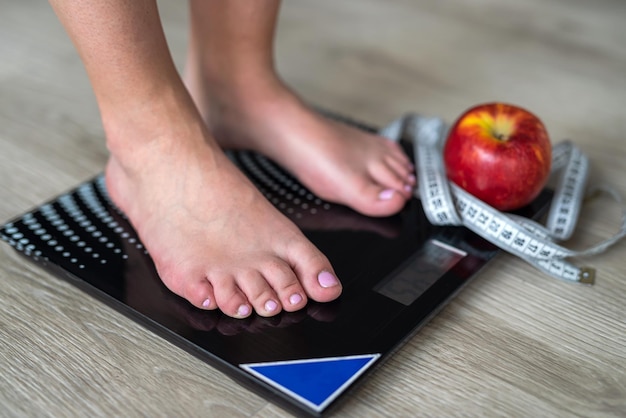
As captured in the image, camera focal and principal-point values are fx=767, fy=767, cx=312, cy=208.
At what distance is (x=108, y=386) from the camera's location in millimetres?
979

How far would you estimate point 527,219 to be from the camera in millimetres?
1260

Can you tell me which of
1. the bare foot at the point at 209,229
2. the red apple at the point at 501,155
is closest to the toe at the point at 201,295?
the bare foot at the point at 209,229

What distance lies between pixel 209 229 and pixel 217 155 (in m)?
0.13

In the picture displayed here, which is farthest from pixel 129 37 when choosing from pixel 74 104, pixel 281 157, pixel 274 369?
pixel 74 104

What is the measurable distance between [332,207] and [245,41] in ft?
1.06

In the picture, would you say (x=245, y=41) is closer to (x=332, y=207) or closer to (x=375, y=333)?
(x=332, y=207)

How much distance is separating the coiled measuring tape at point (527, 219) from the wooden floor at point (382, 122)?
1.0 inches

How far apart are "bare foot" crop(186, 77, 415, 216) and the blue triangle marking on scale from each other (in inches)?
14.7

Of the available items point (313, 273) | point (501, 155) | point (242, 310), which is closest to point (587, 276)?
point (501, 155)

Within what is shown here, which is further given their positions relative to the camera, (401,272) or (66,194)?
(66,194)

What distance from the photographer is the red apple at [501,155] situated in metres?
1.23

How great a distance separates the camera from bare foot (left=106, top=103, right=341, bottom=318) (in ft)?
3.46

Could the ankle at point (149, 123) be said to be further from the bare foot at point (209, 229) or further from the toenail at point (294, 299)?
the toenail at point (294, 299)

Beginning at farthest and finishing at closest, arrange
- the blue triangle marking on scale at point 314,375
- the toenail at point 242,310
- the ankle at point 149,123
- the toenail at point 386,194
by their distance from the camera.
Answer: the toenail at point 386,194, the ankle at point 149,123, the toenail at point 242,310, the blue triangle marking on scale at point 314,375
